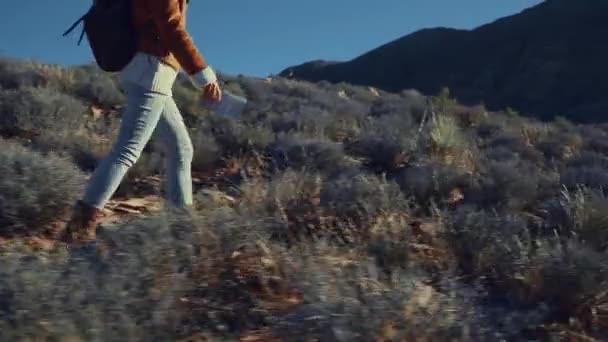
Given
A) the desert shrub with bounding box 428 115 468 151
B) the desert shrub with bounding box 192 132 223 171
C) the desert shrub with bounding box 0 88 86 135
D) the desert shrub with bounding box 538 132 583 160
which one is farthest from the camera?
the desert shrub with bounding box 538 132 583 160

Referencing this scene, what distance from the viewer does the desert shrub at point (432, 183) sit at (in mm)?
6043

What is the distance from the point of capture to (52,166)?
15.6ft

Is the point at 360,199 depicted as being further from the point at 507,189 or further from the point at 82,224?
the point at 507,189

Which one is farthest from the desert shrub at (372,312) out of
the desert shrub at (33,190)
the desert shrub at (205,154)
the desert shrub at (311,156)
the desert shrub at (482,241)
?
the desert shrub at (205,154)

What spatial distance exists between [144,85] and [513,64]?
198ft

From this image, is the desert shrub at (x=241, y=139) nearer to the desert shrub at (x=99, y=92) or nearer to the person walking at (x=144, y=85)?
the desert shrub at (x=99, y=92)

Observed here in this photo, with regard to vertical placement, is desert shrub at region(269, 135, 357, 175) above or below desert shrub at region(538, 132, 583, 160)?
above

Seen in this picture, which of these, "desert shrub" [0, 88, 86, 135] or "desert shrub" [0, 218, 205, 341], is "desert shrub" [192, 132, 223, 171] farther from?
"desert shrub" [0, 218, 205, 341]

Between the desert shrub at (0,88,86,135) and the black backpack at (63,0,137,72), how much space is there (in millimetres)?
4404

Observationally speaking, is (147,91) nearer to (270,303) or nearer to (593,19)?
(270,303)

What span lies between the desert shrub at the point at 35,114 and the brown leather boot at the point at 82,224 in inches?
172

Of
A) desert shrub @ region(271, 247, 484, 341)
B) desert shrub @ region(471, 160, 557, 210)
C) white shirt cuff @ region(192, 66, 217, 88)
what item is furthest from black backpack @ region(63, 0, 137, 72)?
desert shrub @ region(471, 160, 557, 210)

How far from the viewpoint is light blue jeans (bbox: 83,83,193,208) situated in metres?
3.80

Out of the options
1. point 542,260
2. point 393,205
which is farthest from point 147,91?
point 542,260
